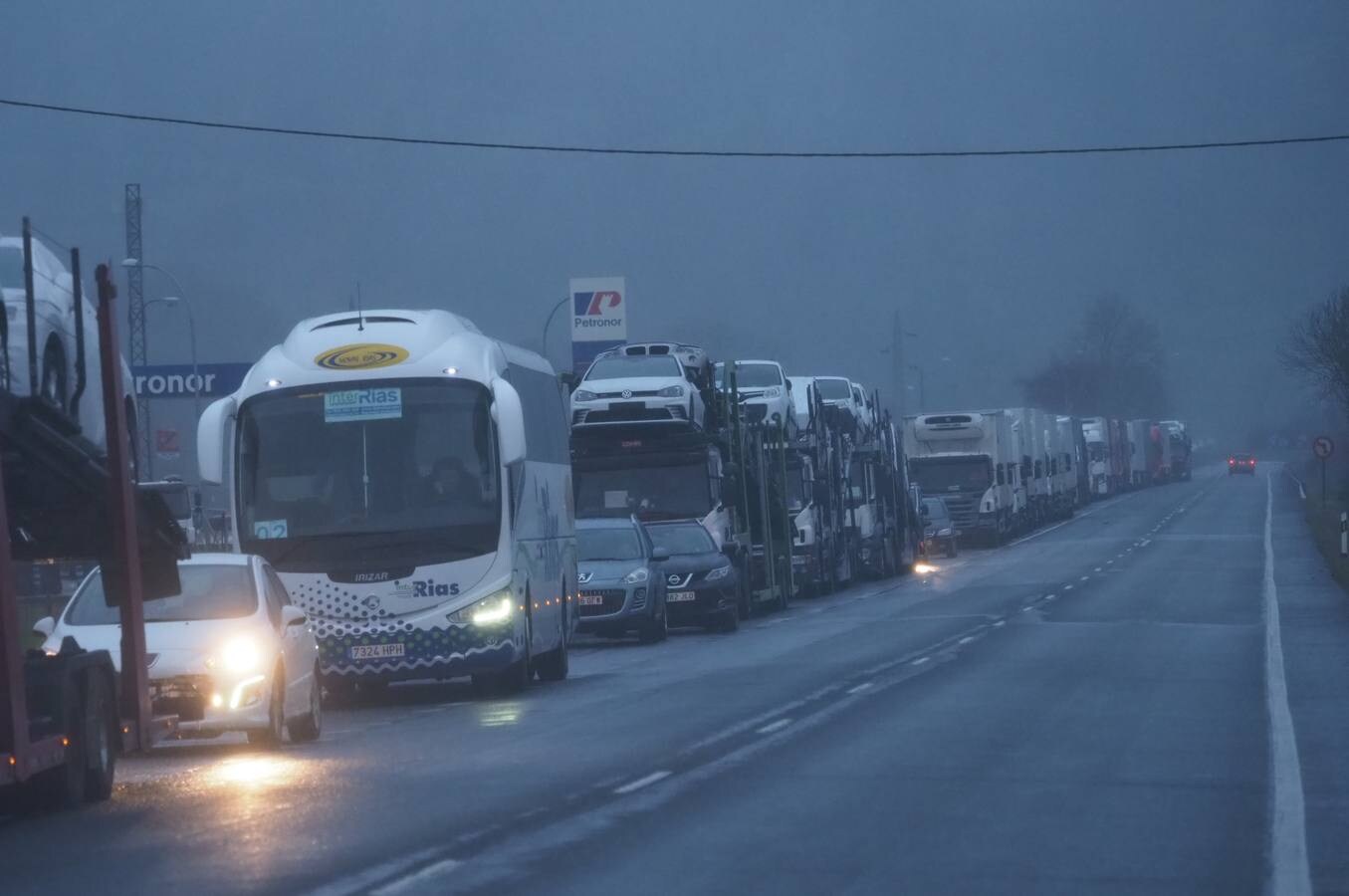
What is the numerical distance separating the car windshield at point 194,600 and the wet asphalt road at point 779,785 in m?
1.09

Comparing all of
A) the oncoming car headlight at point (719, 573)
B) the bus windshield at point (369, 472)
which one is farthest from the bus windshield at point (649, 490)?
the bus windshield at point (369, 472)

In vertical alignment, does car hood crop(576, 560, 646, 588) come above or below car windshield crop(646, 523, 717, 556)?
below

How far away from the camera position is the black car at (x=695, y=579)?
3039 cm

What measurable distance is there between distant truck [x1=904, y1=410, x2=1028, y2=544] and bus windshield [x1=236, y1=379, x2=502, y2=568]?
135 ft

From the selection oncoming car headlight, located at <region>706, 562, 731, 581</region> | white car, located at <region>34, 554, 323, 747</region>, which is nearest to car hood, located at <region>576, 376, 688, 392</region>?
oncoming car headlight, located at <region>706, 562, 731, 581</region>

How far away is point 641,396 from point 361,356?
12251mm

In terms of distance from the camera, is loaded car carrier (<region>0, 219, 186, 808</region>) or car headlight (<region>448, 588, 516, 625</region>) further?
car headlight (<region>448, 588, 516, 625</region>)

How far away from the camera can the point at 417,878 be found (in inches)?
344

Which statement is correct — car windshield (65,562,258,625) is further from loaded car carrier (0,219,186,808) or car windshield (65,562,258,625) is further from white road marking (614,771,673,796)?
white road marking (614,771,673,796)

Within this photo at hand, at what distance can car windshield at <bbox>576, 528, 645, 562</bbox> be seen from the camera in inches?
1115

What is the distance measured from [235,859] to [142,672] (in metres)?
3.28

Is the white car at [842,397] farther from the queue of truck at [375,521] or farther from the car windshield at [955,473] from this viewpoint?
the car windshield at [955,473]

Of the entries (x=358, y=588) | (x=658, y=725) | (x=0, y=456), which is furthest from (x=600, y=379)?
(x=0, y=456)

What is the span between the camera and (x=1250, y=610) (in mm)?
31625
